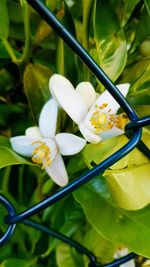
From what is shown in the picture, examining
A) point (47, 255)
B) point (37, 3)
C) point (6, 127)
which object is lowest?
point (47, 255)

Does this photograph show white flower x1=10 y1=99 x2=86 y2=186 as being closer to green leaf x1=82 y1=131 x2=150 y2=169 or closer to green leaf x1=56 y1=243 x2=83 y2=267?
green leaf x1=82 y1=131 x2=150 y2=169

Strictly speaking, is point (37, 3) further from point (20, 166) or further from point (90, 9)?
point (20, 166)

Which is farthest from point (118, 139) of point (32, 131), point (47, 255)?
point (47, 255)

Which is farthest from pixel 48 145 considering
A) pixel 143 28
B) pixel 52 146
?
pixel 143 28

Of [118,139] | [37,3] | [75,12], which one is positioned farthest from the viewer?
[75,12]

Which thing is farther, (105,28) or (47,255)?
(47,255)

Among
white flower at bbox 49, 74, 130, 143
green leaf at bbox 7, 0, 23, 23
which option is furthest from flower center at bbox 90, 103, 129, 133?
green leaf at bbox 7, 0, 23, 23
